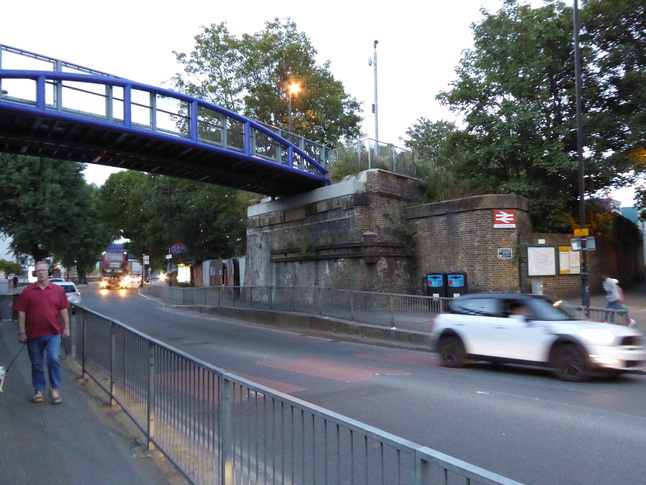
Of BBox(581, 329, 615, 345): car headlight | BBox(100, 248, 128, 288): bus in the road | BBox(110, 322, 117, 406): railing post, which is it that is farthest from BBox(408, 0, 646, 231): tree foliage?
BBox(100, 248, 128, 288): bus in the road

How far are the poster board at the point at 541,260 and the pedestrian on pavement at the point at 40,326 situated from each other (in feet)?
54.0

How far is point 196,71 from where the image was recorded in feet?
124

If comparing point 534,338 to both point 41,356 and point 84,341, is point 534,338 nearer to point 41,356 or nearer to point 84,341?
point 84,341

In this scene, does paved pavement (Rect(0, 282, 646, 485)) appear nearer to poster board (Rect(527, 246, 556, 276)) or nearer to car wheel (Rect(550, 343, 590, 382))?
car wheel (Rect(550, 343, 590, 382))

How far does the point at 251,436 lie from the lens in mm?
3756

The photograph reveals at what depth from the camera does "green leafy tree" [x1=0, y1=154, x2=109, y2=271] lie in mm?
27953

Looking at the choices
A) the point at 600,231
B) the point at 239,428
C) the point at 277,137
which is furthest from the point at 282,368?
the point at 600,231

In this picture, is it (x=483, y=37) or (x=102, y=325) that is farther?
(x=483, y=37)

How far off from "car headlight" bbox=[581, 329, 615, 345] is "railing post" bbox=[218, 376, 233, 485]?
23.7 ft

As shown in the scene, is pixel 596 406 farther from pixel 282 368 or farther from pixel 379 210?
pixel 379 210

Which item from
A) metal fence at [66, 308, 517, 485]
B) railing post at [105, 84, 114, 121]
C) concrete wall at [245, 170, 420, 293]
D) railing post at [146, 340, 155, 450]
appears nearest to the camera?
metal fence at [66, 308, 517, 485]

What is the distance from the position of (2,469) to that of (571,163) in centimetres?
2121

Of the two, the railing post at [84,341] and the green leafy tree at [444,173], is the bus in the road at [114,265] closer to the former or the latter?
the green leafy tree at [444,173]

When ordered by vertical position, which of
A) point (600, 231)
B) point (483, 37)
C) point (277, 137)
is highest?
point (483, 37)
